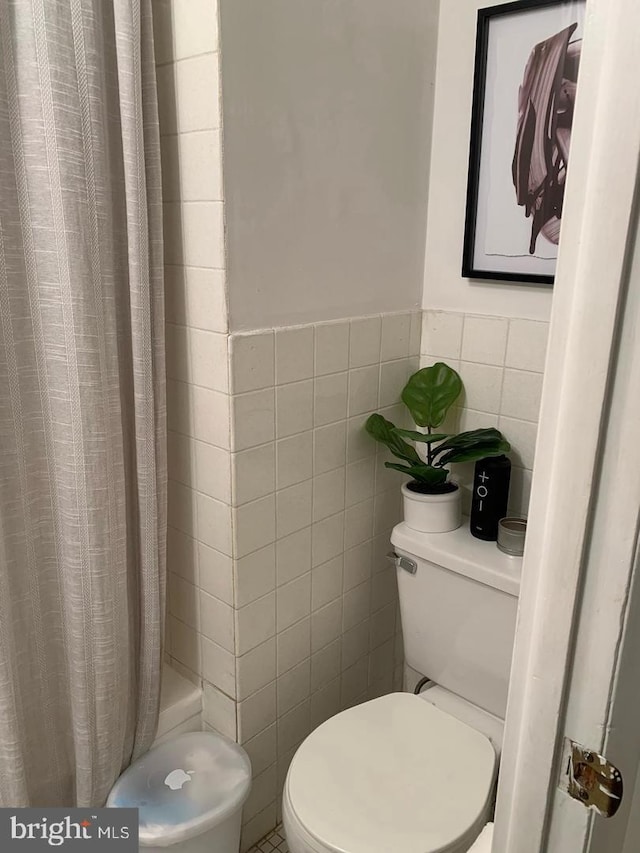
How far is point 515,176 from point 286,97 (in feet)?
1.73

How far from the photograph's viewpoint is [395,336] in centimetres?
155

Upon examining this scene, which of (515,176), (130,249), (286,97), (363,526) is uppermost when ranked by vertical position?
(286,97)

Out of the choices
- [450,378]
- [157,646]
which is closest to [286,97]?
[450,378]

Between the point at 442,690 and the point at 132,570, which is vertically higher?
the point at 132,570

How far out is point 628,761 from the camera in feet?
1.53

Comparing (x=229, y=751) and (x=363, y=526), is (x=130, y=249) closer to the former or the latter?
(x=363, y=526)

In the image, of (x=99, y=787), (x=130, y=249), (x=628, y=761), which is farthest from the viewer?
(x=99, y=787)

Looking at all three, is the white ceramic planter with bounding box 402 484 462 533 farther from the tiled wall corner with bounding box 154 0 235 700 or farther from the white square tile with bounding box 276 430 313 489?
the tiled wall corner with bounding box 154 0 235 700

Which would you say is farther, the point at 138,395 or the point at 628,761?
the point at 138,395

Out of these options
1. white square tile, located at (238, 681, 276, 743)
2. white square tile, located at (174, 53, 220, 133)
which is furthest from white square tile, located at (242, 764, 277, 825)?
white square tile, located at (174, 53, 220, 133)

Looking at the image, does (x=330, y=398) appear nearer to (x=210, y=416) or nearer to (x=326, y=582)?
(x=210, y=416)

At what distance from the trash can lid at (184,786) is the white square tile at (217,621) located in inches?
8.6

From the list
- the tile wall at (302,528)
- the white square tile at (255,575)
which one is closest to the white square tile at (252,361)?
the tile wall at (302,528)

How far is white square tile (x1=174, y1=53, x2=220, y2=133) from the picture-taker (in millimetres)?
1087
